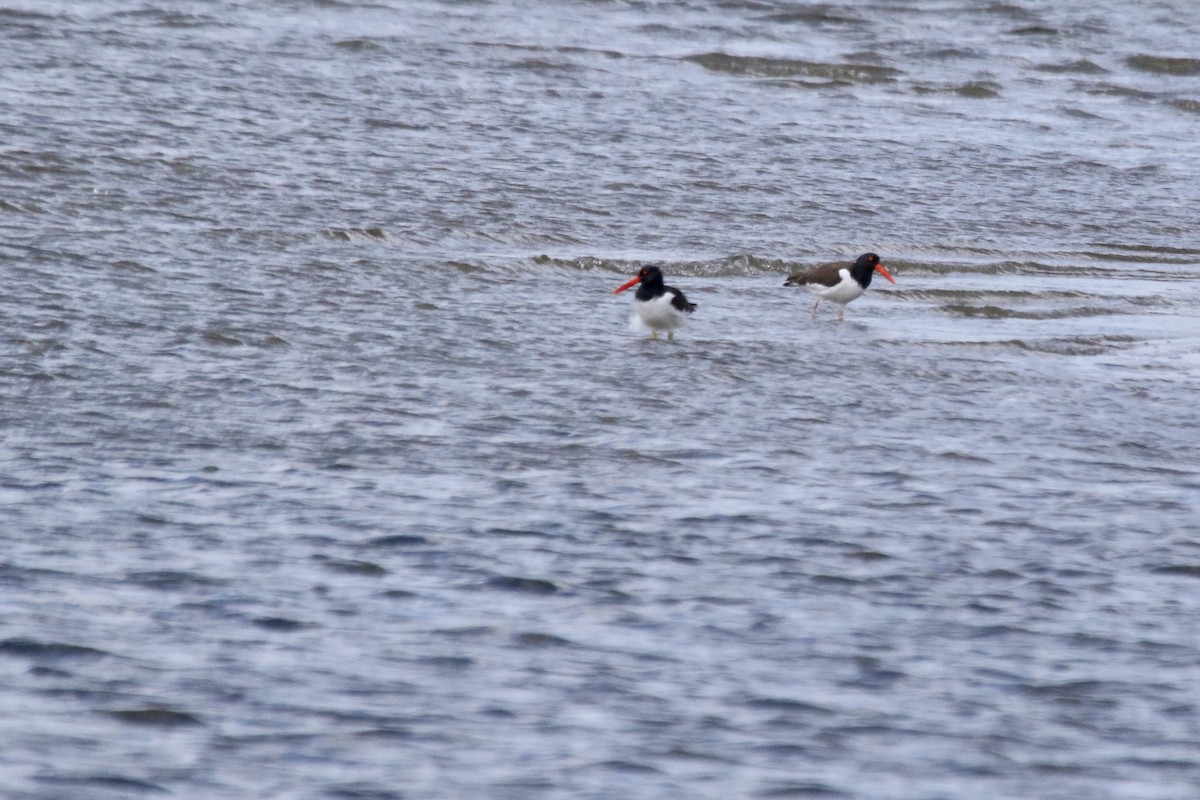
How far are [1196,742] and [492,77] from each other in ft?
65.8

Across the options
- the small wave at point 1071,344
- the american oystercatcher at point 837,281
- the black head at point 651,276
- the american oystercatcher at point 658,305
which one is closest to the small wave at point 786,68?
the american oystercatcher at point 837,281

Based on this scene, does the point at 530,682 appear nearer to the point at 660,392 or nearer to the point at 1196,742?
the point at 1196,742

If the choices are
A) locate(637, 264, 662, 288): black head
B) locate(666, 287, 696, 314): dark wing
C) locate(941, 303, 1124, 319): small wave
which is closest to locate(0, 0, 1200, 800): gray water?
locate(941, 303, 1124, 319): small wave

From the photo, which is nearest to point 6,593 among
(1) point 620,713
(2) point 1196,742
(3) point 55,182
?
(1) point 620,713

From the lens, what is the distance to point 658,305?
12.6 meters

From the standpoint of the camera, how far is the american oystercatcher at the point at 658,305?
12.6 m

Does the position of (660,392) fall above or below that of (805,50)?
below

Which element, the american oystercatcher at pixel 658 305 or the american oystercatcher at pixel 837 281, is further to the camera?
the american oystercatcher at pixel 837 281

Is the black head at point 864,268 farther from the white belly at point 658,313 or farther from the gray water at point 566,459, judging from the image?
the white belly at point 658,313

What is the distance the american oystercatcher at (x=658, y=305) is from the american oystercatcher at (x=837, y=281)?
1597mm

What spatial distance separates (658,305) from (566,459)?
3.49 meters

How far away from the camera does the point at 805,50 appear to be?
3103cm

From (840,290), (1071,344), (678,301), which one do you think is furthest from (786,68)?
(678,301)

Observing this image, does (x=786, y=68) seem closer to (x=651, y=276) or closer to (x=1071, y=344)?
(x=1071, y=344)
